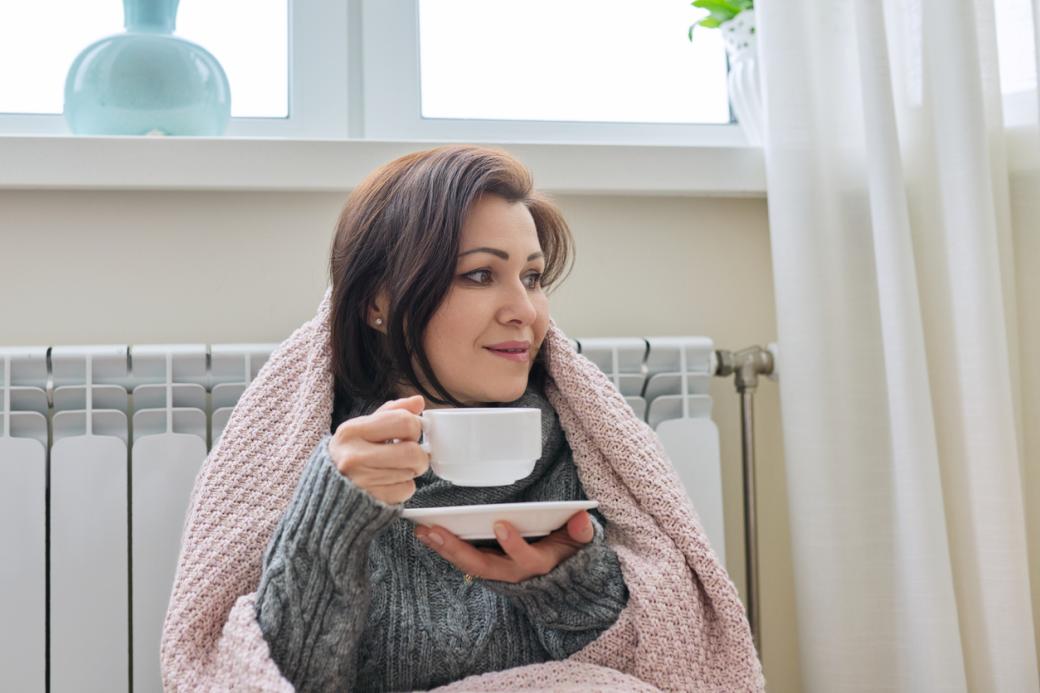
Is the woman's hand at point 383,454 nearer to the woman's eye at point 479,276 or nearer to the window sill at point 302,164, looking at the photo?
the woman's eye at point 479,276

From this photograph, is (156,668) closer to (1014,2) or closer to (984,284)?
(984,284)

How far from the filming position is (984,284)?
121 cm

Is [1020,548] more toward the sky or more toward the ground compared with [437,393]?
more toward the ground

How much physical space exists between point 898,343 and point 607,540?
0.43 meters

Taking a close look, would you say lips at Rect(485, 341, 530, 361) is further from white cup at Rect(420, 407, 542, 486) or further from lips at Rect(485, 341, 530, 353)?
white cup at Rect(420, 407, 542, 486)

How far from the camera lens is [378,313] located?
1.06m

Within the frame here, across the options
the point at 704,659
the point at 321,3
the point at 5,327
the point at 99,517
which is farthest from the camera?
the point at 321,3

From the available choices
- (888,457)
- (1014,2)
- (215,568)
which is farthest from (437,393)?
(1014,2)

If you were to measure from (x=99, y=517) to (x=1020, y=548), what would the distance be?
1051 millimetres

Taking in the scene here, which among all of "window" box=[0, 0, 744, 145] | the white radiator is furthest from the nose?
"window" box=[0, 0, 744, 145]

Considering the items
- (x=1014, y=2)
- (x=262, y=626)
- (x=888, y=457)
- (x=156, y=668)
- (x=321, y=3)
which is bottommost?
(x=156, y=668)

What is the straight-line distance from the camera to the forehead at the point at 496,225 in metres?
1.00

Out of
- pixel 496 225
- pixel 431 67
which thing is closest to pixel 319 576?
pixel 496 225

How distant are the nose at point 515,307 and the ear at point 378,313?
0.13m
